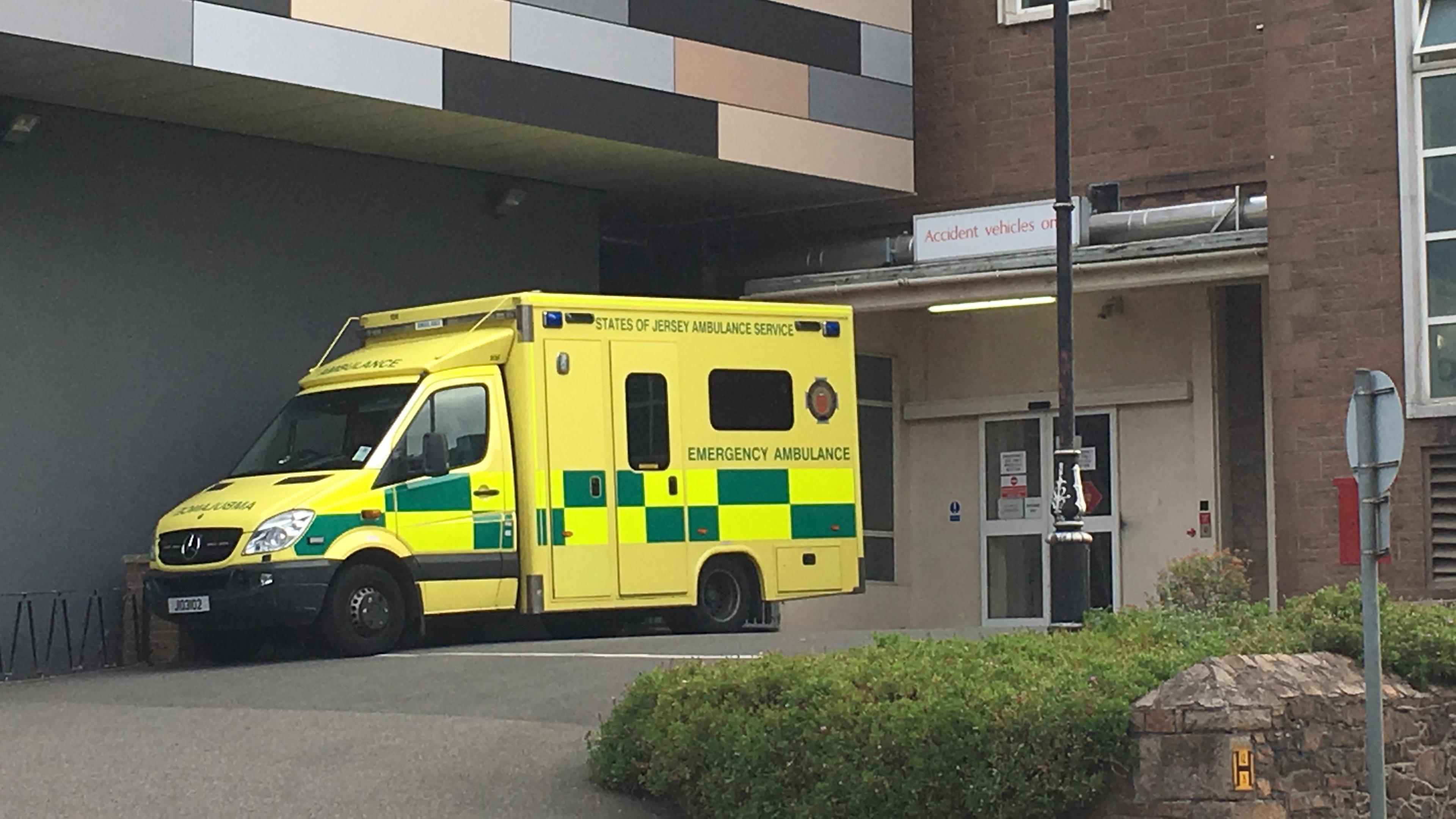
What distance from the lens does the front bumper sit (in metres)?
16.1

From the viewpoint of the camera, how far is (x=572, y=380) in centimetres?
1780

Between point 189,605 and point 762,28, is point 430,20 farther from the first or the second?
point 189,605

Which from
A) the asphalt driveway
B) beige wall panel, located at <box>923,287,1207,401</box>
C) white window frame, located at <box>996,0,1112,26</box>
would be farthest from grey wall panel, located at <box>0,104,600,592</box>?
white window frame, located at <box>996,0,1112,26</box>

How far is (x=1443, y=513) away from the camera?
17.7 meters

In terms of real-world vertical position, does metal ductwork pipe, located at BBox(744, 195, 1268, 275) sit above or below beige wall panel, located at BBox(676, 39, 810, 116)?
below

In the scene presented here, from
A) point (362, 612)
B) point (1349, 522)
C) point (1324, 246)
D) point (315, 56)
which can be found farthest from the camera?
point (1324, 246)

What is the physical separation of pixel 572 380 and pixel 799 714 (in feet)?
27.1

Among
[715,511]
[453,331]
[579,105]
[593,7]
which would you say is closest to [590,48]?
[593,7]

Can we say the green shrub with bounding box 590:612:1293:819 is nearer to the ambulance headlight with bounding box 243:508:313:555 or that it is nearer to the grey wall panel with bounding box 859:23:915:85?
the ambulance headlight with bounding box 243:508:313:555

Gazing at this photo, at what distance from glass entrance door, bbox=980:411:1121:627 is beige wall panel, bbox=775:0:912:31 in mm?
4452

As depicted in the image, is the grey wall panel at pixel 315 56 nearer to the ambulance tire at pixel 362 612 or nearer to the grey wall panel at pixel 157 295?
the grey wall panel at pixel 157 295

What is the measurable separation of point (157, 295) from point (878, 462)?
8.68 m

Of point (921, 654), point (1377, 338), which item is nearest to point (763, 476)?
point (1377, 338)

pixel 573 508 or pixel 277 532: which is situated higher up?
pixel 573 508
